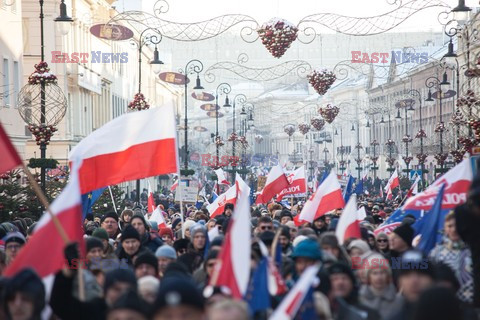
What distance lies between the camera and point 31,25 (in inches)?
1916

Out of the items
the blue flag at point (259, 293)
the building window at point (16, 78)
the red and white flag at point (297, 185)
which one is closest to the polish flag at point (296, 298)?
the blue flag at point (259, 293)

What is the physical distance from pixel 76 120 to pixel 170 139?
44152mm

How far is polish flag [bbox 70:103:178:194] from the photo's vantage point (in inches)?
513

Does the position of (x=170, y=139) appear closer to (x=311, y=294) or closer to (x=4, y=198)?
(x=311, y=294)

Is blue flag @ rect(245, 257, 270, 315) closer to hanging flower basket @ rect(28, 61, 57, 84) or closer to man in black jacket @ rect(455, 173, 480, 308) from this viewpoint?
man in black jacket @ rect(455, 173, 480, 308)

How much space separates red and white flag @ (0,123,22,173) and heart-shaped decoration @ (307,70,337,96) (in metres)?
24.6

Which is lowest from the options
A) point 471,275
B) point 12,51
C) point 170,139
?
point 471,275

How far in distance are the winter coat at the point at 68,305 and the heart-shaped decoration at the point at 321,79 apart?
25.7 m

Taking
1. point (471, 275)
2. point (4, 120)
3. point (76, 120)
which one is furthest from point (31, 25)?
point (471, 275)

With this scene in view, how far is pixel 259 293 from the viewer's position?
877 cm

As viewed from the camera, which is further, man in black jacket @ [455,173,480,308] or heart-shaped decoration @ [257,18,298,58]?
heart-shaped decoration @ [257,18,298,58]

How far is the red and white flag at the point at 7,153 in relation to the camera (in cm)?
1001

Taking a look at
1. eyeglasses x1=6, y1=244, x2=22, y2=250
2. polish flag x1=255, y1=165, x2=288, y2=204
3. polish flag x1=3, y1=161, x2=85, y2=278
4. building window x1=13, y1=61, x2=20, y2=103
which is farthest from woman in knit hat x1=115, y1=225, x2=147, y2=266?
building window x1=13, y1=61, x2=20, y2=103

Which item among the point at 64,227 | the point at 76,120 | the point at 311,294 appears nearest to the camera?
the point at 311,294
